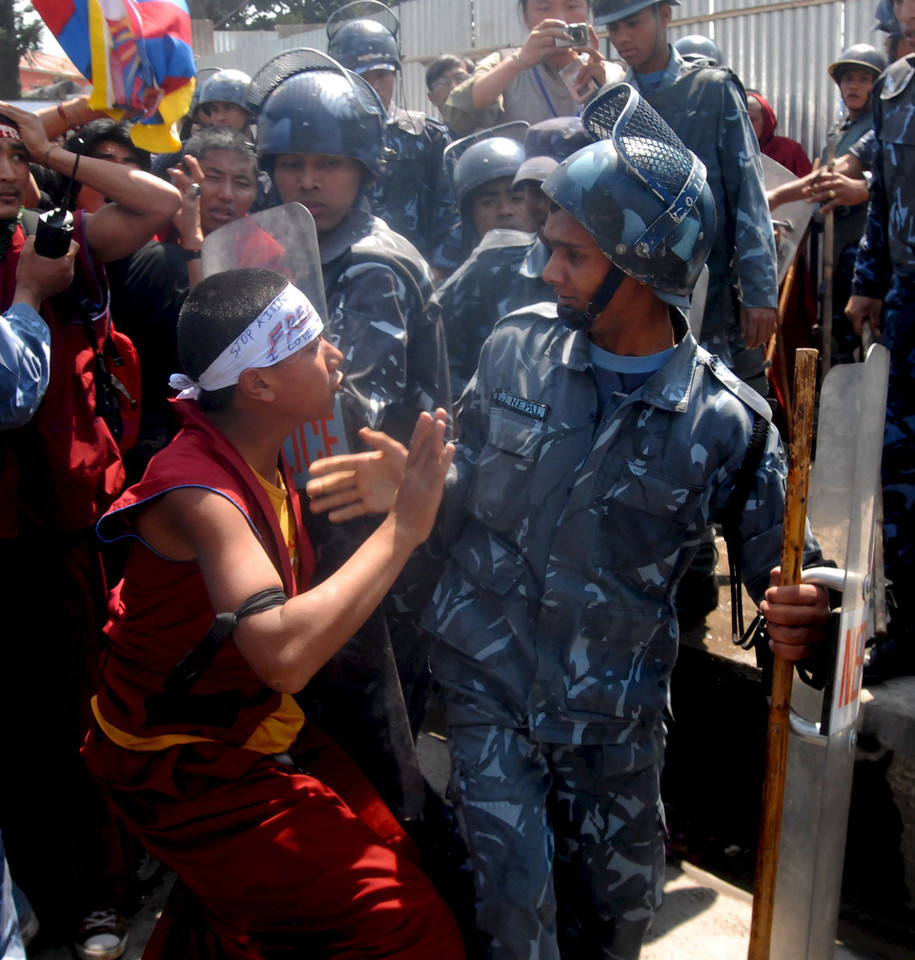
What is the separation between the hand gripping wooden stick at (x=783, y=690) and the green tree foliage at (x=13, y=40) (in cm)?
1517

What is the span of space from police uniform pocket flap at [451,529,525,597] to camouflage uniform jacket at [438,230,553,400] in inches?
54.9

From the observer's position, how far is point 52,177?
371 centimetres

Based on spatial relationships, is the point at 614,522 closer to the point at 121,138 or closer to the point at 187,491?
the point at 187,491

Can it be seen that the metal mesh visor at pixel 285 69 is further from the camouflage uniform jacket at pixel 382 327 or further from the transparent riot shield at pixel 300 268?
the transparent riot shield at pixel 300 268

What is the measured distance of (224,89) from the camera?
5.48m

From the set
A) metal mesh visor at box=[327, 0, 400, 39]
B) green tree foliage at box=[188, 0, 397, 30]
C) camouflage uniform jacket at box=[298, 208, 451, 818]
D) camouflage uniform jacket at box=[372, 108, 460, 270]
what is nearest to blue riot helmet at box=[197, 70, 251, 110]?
camouflage uniform jacket at box=[372, 108, 460, 270]

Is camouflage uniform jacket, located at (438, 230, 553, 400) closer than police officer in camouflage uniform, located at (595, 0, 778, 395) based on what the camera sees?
Yes

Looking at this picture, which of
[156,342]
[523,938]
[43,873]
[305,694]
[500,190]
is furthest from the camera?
[500,190]

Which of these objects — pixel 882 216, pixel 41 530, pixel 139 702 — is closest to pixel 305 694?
pixel 139 702

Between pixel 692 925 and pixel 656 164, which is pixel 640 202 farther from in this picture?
pixel 692 925

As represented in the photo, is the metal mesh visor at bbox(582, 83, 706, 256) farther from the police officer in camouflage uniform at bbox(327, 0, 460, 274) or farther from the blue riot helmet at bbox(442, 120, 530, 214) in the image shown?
the police officer in camouflage uniform at bbox(327, 0, 460, 274)

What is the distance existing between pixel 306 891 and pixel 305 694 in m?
0.78

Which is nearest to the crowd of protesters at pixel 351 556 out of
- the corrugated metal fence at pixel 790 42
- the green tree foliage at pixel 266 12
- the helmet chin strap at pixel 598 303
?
the helmet chin strap at pixel 598 303

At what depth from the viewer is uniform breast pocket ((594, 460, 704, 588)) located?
2.41 meters
